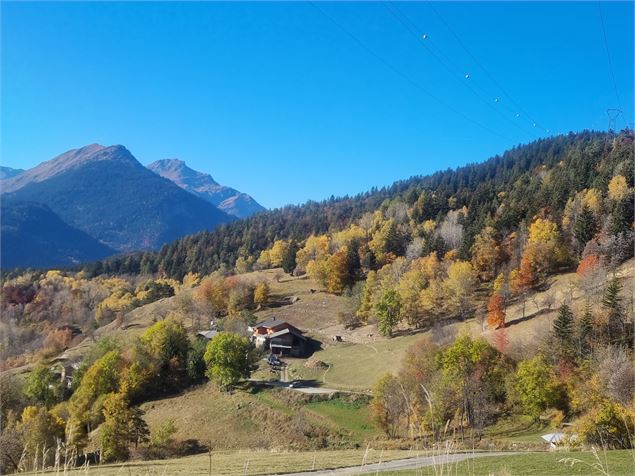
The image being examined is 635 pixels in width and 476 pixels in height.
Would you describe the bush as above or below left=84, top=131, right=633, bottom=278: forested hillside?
below

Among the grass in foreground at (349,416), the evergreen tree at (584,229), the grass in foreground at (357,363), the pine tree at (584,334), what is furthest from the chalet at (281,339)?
the evergreen tree at (584,229)

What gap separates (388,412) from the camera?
131ft

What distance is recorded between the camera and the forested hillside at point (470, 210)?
89.2 meters

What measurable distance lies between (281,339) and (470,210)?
187 feet

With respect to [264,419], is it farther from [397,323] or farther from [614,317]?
[614,317]

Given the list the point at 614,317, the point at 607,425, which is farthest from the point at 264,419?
the point at 614,317

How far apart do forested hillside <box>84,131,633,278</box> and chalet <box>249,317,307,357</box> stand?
34679mm

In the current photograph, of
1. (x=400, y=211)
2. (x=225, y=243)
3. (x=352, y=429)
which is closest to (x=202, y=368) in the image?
(x=352, y=429)

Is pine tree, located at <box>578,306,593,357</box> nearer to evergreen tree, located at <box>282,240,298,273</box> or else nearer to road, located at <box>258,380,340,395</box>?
road, located at <box>258,380,340,395</box>

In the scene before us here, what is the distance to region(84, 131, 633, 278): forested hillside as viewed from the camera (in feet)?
293

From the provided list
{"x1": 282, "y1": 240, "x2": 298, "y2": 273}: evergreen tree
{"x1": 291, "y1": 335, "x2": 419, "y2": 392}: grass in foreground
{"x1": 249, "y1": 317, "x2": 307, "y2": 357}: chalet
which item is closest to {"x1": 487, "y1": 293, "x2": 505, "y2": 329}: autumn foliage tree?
{"x1": 291, "y1": 335, "x2": 419, "y2": 392}: grass in foreground

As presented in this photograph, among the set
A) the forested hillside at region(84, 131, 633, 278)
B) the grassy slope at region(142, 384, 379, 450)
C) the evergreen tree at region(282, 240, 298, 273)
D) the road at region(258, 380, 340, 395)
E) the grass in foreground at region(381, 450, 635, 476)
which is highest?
the forested hillside at region(84, 131, 633, 278)

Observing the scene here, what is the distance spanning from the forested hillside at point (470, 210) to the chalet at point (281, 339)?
34679mm

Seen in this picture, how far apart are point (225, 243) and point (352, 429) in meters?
119
